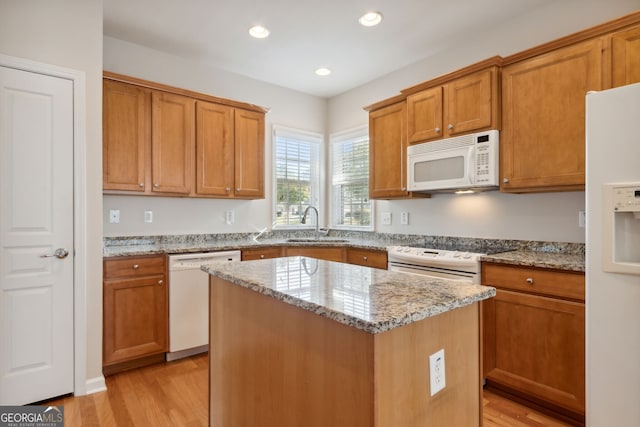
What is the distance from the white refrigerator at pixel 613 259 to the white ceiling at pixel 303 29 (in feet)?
4.73

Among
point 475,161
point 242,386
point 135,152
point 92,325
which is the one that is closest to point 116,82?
point 135,152

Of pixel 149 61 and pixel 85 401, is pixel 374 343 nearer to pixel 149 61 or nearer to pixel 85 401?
pixel 85 401

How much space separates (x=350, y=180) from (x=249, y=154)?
1.37 meters

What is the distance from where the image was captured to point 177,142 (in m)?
3.17

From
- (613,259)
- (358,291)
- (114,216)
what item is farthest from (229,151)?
(613,259)

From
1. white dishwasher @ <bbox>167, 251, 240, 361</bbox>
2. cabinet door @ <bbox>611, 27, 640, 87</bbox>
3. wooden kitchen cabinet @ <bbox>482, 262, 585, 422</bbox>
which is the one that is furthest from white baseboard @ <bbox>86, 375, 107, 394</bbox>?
cabinet door @ <bbox>611, 27, 640, 87</bbox>

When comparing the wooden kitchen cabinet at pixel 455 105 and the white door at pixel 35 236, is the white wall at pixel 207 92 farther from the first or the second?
the wooden kitchen cabinet at pixel 455 105

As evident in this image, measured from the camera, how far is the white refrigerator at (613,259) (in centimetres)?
162

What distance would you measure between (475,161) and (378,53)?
1506mm

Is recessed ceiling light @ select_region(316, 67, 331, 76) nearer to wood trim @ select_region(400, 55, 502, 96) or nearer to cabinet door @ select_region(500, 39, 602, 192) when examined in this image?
wood trim @ select_region(400, 55, 502, 96)

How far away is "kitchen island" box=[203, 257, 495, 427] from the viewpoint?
925 millimetres

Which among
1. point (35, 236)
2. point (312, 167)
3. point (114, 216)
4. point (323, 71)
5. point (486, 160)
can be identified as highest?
point (323, 71)

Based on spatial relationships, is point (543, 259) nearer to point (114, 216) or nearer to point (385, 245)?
point (385, 245)

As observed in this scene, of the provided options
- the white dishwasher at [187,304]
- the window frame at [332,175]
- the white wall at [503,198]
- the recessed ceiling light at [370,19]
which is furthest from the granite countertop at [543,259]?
the white dishwasher at [187,304]
